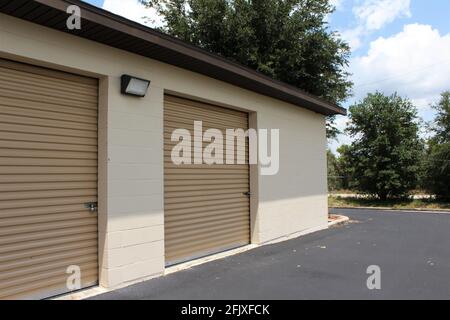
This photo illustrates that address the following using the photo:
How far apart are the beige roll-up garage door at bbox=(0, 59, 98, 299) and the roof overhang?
58cm

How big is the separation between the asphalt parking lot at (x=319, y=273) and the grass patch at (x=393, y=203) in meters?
10.0

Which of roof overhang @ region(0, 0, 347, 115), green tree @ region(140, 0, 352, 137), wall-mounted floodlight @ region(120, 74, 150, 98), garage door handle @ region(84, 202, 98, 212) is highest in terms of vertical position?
green tree @ region(140, 0, 352, 137)

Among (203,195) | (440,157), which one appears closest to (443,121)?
(440,157)

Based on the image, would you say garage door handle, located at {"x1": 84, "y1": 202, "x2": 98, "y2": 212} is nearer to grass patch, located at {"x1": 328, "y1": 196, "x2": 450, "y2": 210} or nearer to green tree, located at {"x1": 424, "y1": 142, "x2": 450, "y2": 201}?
grass patch, located at {"x1": 328, "y1": 196, "x2": 450, "y2": 210}

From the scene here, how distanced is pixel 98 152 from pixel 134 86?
981 mm

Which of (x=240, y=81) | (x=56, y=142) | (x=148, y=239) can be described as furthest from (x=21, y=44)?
(x=240, y=81)

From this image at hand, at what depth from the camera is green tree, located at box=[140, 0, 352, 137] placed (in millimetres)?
14141

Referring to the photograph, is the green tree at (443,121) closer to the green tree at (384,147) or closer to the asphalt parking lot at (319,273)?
the green tree at (384,147)

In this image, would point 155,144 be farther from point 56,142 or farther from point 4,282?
point 4,282

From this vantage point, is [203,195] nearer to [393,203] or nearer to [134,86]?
[134,86]

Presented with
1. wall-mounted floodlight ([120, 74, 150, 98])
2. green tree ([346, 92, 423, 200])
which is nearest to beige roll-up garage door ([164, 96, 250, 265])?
wall-mounted floodlight ([120, 74, 150, 98])

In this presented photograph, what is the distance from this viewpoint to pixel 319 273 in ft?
20.4

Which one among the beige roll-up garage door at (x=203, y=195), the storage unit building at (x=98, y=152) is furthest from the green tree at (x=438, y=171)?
the storage unit building at (x=98, y=152)
